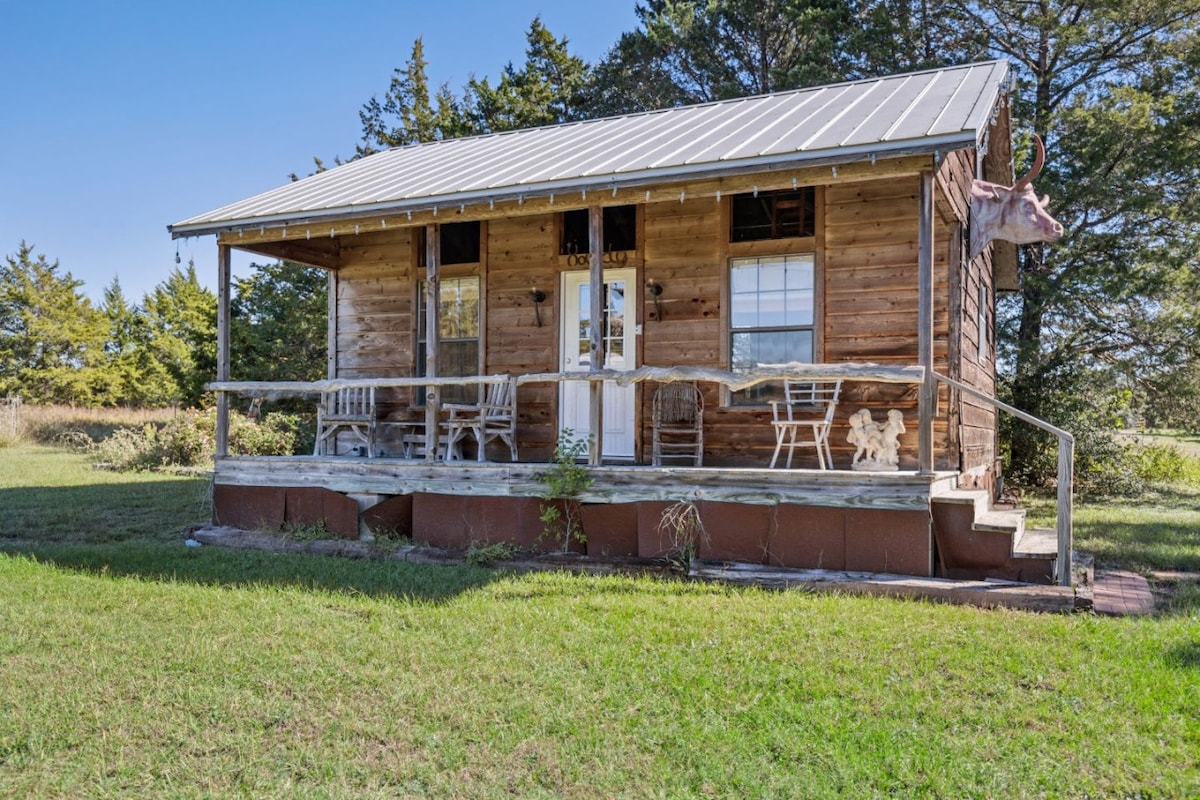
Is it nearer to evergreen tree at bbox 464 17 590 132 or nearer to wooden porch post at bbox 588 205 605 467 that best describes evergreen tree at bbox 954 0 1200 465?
wooden porch post at bbox 588 205 605 467

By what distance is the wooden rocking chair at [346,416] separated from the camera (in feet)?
28.7

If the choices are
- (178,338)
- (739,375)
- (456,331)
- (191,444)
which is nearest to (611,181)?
(739,375)

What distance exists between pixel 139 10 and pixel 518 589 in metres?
13.0

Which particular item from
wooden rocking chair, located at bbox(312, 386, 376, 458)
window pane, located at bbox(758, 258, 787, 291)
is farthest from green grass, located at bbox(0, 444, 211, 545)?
window pane, located at bbox(758, 258, 787, 291)

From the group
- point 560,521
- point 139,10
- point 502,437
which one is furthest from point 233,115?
point 560,521

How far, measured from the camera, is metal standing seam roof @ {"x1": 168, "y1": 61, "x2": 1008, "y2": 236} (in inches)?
248

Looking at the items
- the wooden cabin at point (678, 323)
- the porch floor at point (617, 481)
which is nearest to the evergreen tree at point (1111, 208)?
the wooden cabin at point (678, 323)

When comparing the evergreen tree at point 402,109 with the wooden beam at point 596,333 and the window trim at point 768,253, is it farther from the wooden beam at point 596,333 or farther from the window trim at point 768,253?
the wooden beam at point 596,333

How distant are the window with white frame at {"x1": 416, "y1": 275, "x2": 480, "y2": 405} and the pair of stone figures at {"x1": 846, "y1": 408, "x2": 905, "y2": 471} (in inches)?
167

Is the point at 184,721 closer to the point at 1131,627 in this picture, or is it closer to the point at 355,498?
the point at 355,498

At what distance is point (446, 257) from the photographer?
9625 millimetres

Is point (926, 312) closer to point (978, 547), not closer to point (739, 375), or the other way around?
point (739, 375)

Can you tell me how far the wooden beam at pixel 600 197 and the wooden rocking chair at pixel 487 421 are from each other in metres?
1.56

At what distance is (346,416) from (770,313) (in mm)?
4448
